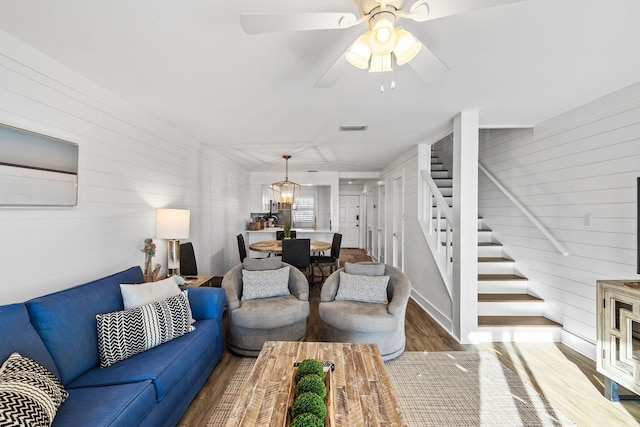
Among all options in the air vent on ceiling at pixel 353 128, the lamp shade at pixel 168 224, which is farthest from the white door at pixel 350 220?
the lamp shade at pixel 168 224

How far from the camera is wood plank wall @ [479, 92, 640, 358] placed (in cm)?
255

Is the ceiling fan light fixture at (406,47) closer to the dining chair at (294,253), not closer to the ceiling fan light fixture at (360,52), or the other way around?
the ceiling fan light fixture at (360,52)

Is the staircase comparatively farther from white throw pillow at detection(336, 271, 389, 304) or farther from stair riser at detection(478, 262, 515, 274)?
white throw pillow at detection(336, 271, 389, 304)

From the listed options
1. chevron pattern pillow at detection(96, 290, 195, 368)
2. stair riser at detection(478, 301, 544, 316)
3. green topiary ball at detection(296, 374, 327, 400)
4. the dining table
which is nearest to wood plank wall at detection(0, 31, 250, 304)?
chevron pattern pillow at detection(96, 290, 195, 368)

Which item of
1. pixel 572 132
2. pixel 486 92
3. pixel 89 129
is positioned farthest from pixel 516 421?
pixel 89 129

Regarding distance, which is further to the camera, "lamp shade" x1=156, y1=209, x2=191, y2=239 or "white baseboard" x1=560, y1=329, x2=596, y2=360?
"lamp shade" x1=156, y1=209, x2=191, y2=239

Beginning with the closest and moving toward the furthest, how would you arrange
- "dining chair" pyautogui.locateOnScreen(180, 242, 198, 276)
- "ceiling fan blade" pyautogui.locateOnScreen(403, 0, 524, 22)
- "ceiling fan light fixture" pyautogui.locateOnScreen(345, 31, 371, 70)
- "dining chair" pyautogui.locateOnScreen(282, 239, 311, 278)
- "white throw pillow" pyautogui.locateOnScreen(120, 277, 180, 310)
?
"ceiling fan blade" pyautogui.locateOnScreen(403, 0, 524, 22), "ceiling fan light fixture" pyautogui.locateOnScreen(345, 31, 371, 70), "white throw pillow" pyautogui.locateOnScreen(120, 277, 180, 310), "dining chair" pyautogui.locateOnScreen(180, 242, 198, 276), "dining chair" pyautogui.locateOnScreen(282, 239, 311, 278)

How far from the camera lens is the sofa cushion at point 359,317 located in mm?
2652

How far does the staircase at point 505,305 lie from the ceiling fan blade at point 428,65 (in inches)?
113

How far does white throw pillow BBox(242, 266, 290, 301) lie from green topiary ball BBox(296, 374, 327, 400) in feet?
5.63

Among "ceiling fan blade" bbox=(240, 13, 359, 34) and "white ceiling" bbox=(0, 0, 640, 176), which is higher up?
"white ceiling" bbox=(0, 0, 640, 176)

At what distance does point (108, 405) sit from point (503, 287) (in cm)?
414

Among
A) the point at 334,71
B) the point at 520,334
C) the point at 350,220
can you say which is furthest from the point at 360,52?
the point at 350,220

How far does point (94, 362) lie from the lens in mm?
1827
